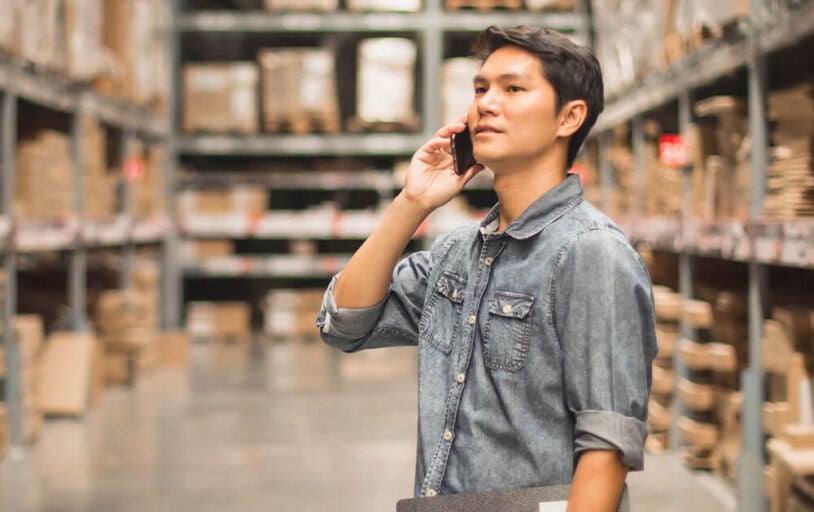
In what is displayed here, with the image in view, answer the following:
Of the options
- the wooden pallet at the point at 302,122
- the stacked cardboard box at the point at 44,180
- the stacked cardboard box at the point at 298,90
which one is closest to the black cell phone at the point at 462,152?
the stacked cardboard box at the point at 44,180

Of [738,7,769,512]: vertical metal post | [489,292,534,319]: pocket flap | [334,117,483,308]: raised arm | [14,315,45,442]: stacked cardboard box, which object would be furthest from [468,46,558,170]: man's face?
[14,315,45,442]: stacked cardboard box

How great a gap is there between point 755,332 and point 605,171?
3.67 meters

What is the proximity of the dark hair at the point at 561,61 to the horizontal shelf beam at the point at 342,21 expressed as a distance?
8.14m

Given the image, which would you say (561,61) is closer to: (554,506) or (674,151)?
(554,506)

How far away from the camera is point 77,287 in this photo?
20.7ft

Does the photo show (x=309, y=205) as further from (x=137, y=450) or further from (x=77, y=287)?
(x=137, y=450)

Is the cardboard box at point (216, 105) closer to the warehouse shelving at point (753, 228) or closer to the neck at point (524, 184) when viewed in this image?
the warehouse shelving at point (753, 228)

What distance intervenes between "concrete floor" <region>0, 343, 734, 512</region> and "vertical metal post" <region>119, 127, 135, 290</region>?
31.6 inches

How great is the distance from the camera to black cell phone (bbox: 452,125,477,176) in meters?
1.93

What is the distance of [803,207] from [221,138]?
7.08 meters

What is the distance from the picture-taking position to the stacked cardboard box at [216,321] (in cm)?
984

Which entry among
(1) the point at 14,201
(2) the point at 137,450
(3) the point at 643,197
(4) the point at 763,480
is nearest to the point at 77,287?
(1) the point at 14,201

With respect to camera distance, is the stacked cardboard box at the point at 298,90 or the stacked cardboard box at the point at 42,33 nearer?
the stacked cardboard box at the point at 42,33

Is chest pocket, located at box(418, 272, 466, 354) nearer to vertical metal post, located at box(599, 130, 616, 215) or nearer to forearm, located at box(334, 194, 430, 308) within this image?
forearm, located at box(334, 194, 430, 308)
